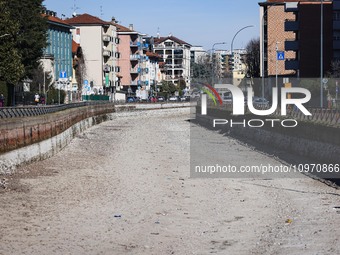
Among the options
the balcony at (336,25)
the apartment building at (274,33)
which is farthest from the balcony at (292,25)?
the apartment building at (274,33)

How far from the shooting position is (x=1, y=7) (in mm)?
74500

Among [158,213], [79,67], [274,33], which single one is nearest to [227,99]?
[158,213]

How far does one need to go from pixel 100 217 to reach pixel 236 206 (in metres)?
4.33

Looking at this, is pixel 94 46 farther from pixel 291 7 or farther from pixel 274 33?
pixel 291 7

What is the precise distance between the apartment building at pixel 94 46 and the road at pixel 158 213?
390 ft

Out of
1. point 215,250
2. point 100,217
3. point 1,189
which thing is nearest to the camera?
point 215,250

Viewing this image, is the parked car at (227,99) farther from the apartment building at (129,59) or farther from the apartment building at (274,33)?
the apartment building at (129,59)

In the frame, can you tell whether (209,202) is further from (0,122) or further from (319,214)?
(0,122)

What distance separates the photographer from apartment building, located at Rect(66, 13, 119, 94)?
503 ft

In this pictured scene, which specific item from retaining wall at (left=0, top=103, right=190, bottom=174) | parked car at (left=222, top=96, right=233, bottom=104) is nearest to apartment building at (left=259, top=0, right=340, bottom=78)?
parked car at (left=222, top=96, right=233, bottom=104)

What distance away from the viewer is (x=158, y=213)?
68.7 feet

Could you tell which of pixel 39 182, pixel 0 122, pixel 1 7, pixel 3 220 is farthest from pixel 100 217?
pixel 1 7

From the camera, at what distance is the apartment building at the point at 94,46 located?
15325 cm

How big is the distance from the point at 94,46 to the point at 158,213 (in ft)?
448
